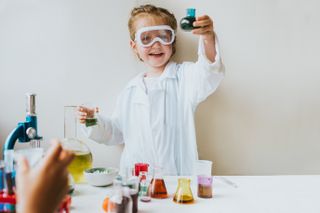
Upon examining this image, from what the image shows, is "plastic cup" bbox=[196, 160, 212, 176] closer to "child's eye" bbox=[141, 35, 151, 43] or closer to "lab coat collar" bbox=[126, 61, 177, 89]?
"lab coat collar" bbox=[126, 61, 177, 89]

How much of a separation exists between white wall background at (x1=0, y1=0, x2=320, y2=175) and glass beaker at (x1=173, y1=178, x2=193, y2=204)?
2.36 feet

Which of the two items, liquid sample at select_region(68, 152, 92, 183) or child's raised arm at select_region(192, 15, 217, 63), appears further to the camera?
child's raised arm at select_region(192, 15, 217, 63)

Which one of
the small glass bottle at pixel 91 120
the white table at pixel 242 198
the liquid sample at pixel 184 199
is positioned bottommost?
the white table at pixel 242 198

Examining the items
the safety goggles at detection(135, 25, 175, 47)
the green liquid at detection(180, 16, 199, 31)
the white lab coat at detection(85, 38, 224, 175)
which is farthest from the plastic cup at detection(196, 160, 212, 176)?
the safety goggles at detection(135, 25, 175, 47)

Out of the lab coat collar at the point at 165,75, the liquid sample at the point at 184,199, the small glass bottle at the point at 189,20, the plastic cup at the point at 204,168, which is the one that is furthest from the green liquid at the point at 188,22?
the liquid sample at the point at 184,199

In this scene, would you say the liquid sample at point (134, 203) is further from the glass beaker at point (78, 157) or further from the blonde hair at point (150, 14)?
the blonde hair at point (150, 14)

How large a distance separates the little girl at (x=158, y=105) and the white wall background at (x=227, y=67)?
111 mm

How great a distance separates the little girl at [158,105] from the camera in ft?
5.21

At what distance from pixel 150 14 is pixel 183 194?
2.96 feet

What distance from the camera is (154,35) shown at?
5.20 feet

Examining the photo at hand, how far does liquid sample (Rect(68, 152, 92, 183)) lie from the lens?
1.17 m

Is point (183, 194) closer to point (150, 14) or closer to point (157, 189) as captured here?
point (157, 189)

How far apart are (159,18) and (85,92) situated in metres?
0.53

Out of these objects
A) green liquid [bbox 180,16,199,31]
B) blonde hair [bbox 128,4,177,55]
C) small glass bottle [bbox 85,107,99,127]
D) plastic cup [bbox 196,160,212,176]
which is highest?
blonde hair [bbox 128,4,177,55]
